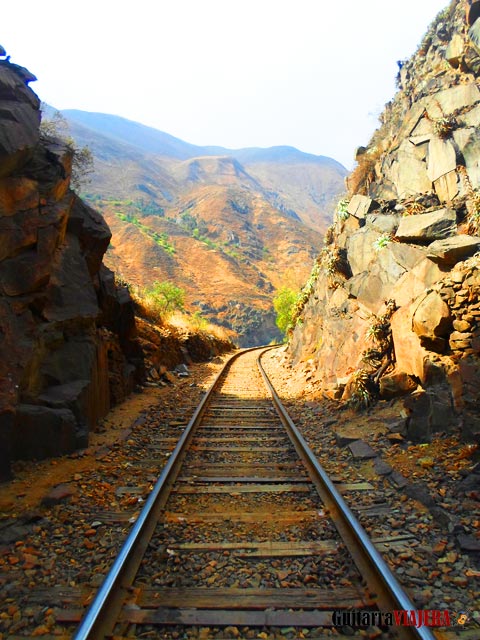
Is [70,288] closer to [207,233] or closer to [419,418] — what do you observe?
[419,418]

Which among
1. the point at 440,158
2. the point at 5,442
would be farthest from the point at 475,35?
the point at 5,442

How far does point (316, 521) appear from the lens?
419 centimetres

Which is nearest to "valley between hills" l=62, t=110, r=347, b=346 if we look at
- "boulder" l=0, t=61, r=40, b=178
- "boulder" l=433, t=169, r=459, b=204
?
"boulder" l=433, t=169, r=459, b=204

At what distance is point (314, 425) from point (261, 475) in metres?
2.77

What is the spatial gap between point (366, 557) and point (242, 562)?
1.03 meters

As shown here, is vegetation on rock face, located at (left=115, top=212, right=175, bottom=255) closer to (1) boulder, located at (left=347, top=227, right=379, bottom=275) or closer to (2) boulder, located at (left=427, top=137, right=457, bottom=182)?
(1) boulder, located at (left=347, top=227, right=379, bottom=275)

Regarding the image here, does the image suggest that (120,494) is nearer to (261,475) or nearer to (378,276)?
(261,475)

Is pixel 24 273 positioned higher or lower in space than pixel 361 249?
lower

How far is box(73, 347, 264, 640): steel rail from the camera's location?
262 cm

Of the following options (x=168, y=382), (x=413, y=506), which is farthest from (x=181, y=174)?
(x=413, y=506)

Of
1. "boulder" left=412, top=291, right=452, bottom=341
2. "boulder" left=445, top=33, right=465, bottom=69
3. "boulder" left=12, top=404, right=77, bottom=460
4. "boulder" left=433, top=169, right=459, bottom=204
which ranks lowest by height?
"boulder" left=12, top=404, right=77, bottom=460

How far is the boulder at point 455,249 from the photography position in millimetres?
7324

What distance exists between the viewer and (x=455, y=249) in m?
7.37

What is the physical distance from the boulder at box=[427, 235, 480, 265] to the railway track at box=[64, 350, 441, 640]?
4374mm
